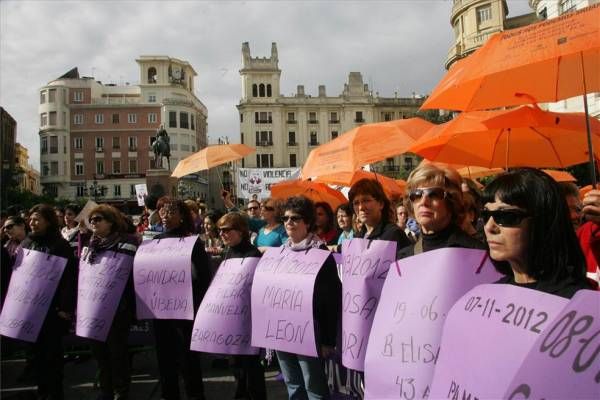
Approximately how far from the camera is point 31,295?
490cm

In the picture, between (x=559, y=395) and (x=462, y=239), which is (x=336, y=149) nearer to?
(x=462, y=239)

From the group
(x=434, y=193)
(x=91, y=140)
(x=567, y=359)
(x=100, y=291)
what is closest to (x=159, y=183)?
(x=100, y=291)

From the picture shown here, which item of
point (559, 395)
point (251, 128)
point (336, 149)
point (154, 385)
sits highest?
point (251, 128)

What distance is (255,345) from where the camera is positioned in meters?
3.84

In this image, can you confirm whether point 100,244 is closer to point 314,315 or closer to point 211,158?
point 314,315

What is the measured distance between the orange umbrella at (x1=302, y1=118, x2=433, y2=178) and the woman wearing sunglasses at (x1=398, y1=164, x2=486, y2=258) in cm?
221

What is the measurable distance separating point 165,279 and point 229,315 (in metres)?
0.85

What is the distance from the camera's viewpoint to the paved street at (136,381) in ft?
17.3

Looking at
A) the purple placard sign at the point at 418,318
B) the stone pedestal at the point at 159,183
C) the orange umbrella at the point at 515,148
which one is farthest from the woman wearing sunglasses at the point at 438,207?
the stone pedestal at the point at 159,183

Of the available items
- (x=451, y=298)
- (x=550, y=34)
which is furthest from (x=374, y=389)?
(x=550, y=34)

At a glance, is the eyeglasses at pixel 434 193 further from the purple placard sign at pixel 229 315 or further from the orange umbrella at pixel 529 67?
the purple placard sign at pixel 229 315

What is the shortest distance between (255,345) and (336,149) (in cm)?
252

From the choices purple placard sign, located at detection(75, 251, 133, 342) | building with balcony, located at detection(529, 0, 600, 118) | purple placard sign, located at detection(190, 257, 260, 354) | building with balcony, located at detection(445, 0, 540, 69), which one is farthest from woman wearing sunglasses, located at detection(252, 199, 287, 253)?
building with balcony, located at detection(445, 0, 540, 69)

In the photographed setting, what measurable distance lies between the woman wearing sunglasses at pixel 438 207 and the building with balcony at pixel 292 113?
3124 inches
